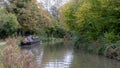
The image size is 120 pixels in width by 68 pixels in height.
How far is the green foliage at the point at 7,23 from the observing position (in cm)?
3821

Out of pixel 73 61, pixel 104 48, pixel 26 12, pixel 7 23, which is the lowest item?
pixel 73 61

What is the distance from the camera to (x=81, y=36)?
40.9 meters

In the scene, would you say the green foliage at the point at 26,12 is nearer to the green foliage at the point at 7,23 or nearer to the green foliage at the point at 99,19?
the green foliage at the point at 7,23

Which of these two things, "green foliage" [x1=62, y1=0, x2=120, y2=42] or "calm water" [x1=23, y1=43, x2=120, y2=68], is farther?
"green foliage" [x1=62, y1=0, x2=120, y2=42]

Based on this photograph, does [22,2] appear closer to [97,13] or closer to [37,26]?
[37,26]

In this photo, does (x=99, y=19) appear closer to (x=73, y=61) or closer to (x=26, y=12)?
(x=73, y=61)

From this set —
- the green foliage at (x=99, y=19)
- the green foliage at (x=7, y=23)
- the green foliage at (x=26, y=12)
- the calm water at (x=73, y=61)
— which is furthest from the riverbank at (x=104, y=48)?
the green foliage at (x=26, y=12)

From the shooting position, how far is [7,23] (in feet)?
128

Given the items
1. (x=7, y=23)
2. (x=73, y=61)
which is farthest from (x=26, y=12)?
(x=73, y=61)

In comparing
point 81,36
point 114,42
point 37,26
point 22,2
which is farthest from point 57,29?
point 114,42

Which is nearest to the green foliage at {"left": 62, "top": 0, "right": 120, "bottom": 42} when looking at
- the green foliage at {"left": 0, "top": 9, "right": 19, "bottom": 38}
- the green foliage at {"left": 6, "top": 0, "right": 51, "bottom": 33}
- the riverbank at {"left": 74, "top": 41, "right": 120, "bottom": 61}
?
the riverbank at {"left": 74, "top": 41, "right": 120, "bottom": 61}

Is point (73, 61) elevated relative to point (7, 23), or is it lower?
lower

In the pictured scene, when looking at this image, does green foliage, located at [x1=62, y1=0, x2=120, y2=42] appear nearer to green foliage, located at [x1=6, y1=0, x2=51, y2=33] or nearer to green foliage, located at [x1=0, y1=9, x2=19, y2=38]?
green foliage, located at [x1=6, y1=0, x2=51, y2=33]

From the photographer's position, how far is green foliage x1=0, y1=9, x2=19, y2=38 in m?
38.2
